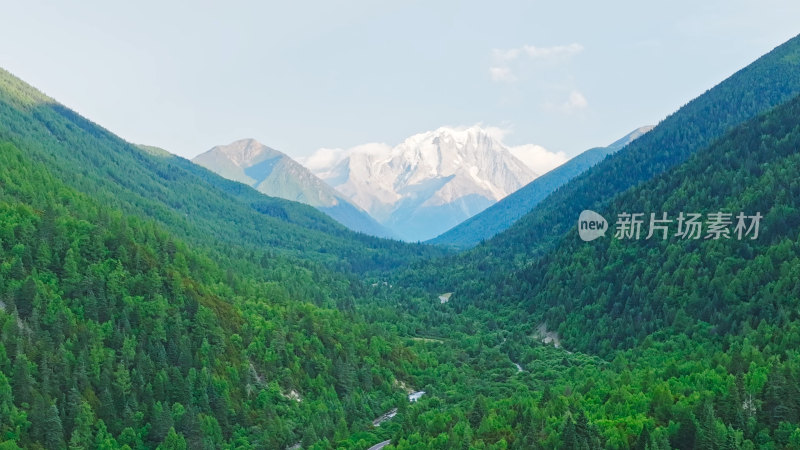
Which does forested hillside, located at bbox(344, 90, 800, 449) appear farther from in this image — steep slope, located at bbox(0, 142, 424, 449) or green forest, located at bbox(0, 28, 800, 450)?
steep slope, located at bbox(0, 142, 424, 449)

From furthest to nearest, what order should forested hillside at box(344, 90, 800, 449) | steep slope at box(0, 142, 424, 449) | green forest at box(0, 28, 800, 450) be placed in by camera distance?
steep slope at box(0, 142, 424, 449) < green forest at box(0, 28, 800, 450) < forested hillside at box(344, 90, 800, 449)

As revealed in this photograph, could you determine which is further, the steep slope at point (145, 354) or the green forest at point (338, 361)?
the steep slope at point (145, 354)

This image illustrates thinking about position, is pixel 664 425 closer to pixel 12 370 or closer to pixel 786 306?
pixel 786 306

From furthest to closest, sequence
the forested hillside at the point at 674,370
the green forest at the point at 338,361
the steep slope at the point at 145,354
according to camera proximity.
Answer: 1. the steep slope at the point at 145,354
2. the green forest at the point at 338,361
3. the forested hillside at the point at 674,370

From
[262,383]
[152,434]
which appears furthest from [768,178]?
[152,434]

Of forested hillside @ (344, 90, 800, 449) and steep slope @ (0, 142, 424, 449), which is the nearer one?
forested hillside @ (344, 90, 800, 449)

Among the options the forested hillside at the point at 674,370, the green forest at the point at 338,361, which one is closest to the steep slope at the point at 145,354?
the green forest at the point at 338,361

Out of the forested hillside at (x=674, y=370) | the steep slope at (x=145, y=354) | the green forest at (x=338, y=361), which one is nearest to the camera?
the forested hillside at (x=674, y=370)

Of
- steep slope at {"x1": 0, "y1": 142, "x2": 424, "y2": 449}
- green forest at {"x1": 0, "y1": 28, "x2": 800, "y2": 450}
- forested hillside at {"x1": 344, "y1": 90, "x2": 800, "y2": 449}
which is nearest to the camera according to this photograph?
forested hillside at {"x1": 344, "y1": 90, "x2": 800, "y2": 449}

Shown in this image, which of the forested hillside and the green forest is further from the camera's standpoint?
the green forest

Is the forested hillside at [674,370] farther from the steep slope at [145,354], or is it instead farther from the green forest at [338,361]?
the steep slope at [145,354]

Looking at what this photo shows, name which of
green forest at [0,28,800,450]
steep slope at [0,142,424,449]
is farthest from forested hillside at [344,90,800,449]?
steep slope at [0,142,424,449]
